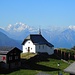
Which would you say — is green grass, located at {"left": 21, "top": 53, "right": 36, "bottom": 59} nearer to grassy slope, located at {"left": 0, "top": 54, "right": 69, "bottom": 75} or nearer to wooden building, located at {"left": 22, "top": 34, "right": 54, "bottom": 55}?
wooden building, located at {"left": 22, "top": 34, "right": 54, "bottom": 55}

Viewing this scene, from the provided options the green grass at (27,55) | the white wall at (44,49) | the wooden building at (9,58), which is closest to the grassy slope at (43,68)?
the wooden building at (9,58)

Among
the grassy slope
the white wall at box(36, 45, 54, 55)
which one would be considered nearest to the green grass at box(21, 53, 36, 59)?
the white wall at box(36, 45, 54, 55)

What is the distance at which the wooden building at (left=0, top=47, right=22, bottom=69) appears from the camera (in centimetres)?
7888

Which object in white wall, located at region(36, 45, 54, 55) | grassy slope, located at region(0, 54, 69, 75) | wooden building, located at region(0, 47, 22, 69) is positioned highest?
white wall, located at region(36, 45, 54, 55)

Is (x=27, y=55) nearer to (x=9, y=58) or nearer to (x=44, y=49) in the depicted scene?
(x=44, y=49)

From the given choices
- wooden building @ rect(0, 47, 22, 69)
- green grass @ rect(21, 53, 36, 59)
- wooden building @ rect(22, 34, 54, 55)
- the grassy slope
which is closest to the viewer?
the grassy slope

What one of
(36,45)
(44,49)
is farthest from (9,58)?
(44,49)

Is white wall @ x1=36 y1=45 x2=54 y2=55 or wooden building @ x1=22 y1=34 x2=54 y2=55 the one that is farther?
white wall @ x1=36 y1=45 x2=54 y2=55

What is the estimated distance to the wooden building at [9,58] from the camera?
78.9 meters

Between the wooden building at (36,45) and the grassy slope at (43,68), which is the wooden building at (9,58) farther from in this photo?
the wooden building at (36,45)

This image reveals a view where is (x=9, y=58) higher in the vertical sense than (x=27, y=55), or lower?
lower

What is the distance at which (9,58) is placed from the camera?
8019 centimetres

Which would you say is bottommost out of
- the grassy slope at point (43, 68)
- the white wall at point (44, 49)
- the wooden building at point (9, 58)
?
the grassy slope at point (43, 68)

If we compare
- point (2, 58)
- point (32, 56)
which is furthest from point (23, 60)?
point (2, 58)
